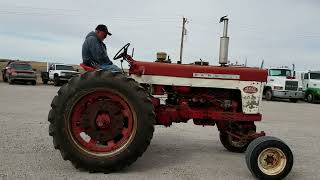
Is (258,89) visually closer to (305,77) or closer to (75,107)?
(75,107)

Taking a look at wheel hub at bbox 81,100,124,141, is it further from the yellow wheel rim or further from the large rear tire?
the yellow wheel rim

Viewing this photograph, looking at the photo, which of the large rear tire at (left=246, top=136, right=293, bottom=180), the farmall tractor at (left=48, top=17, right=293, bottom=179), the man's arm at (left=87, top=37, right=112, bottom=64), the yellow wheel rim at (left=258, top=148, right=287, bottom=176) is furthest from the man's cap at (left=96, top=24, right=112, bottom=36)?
the yellow wheel rim at (left=258, top=148, right=287, bottom=176)

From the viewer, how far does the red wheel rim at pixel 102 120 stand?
641 cm

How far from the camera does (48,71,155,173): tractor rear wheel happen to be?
623cm

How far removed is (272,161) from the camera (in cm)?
625

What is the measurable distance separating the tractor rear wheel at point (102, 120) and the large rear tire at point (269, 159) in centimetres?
143

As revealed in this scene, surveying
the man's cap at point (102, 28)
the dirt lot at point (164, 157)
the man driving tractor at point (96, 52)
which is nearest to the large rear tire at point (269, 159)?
the dirt lot at point (164, 157)

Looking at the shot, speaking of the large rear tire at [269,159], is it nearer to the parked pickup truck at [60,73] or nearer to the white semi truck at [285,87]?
the white semi truck at [285,87]

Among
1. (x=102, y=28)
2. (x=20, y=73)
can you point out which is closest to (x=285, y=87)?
(x=20, y=73)

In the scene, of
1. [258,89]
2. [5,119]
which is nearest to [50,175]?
[258,89]

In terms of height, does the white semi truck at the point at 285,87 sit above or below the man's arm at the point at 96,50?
below

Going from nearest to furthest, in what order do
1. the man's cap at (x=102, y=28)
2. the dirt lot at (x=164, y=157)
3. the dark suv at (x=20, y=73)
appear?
the dirt lot at (x=164, y=157) → the man's cap at (x=102, y=28) → the dark suv at (x=20, y=73)

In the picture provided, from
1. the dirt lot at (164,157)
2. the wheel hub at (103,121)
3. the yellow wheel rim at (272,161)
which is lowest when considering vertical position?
the dirt lot at (164,157)

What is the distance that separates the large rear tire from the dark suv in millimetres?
29783
